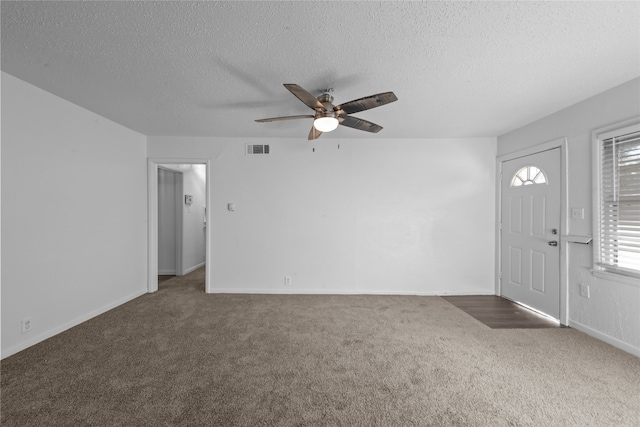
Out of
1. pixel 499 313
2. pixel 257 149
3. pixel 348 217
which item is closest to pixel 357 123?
pixel 348 217

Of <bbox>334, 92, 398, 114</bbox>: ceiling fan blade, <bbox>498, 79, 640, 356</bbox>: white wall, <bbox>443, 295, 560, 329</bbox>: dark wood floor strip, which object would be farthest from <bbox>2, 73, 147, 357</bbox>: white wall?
Answer: <bbox>498, 79, 640, 356</bbox>: white wall

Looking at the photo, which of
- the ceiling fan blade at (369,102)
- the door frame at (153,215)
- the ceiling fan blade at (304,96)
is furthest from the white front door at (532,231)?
the door frame at (153,215)

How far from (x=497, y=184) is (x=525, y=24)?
2.86 metres

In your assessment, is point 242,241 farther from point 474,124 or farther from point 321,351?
point 474,124

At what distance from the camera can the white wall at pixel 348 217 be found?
13.1 feet

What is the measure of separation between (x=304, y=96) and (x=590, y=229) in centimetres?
319

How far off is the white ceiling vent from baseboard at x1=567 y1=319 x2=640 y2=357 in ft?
14.4

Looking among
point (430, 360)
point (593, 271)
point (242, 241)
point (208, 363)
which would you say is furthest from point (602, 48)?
point (242, 241)

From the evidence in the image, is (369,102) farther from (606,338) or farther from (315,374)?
(606,338)

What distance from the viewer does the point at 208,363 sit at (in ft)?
6.88

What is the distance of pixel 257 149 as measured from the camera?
13.1 feet

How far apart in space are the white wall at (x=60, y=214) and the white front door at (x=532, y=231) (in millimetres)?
5449

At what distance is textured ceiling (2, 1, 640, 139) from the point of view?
1493 millimetres

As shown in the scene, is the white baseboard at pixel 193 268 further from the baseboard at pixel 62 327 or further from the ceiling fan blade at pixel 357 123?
the ceiling fan blade at pixel 357 123
